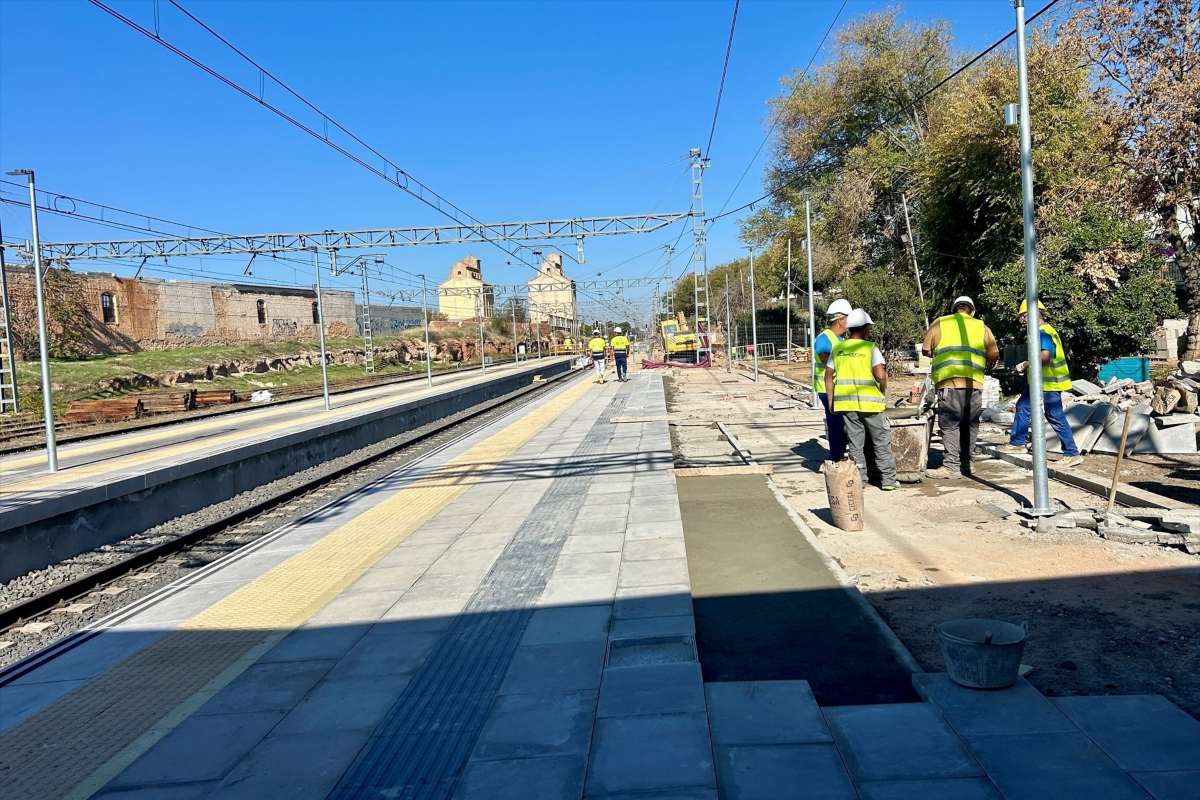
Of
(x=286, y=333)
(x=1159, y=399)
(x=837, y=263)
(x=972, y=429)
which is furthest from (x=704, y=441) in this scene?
(x=286, y=333)

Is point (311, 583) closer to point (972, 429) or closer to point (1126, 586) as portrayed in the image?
point (1126, 586)

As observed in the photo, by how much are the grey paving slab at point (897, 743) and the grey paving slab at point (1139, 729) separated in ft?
1.76

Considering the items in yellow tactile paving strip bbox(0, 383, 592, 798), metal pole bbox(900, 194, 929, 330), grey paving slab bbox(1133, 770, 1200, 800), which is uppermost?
metal pole bbox(900, 194, 929, 330)

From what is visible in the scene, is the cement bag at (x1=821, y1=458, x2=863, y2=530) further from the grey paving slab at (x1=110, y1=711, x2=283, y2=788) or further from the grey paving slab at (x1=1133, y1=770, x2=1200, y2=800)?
the grey paving slab at (x1=110, y1=711, x2=283, y2=788)

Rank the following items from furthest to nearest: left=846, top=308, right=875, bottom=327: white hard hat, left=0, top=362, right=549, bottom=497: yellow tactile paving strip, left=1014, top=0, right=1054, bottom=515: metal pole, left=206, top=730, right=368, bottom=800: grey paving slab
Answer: left=0, top=362, right=549, bottom=497: yellow tactile paving strip → left=846, top=308, right=875, bottom=327: white hard hat → left=1014, top=0, right=1054, bottom=515: metal pole → left=206, top=730, right=368, bottom=800: grey paving slab

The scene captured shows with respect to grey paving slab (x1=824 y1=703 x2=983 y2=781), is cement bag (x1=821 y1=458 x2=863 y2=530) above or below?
above

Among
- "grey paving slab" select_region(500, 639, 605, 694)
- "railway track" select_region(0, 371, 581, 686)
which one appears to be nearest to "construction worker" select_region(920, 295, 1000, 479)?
"grey paving slab" select_region(500, 639, 605, 694)

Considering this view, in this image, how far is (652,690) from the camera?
395 centimetres

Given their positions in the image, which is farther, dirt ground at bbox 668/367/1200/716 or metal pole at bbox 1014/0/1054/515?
metal pole at bbox 1014/0/1054/515

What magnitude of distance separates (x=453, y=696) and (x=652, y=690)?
3.26ft

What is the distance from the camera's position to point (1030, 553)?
20.2 feet

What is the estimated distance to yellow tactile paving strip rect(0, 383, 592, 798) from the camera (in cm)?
376

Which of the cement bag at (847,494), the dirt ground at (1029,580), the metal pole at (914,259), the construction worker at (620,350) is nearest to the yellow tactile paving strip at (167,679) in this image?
the dirt ground at (1029,580)

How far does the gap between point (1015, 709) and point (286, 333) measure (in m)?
55.1
